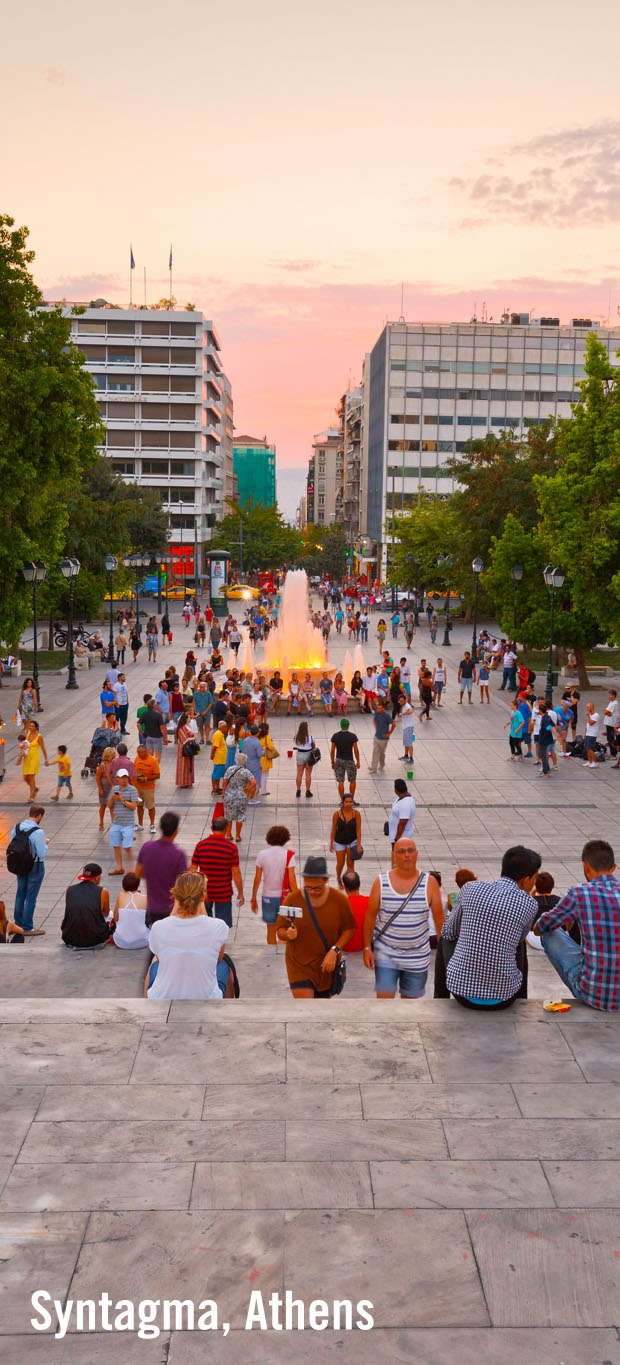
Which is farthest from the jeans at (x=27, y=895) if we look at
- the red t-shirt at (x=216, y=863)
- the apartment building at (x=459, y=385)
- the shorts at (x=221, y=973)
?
the apartment building at (x=459, y=385)

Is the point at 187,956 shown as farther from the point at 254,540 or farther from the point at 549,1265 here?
the point at 254,540

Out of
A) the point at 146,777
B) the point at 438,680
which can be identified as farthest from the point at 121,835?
the point at 438,680

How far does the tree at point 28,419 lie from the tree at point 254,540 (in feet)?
243

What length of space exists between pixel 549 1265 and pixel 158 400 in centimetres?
9685

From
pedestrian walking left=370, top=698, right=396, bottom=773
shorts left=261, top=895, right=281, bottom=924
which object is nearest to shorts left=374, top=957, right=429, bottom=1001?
shorts left=261, top=895, right=281, bottom=924

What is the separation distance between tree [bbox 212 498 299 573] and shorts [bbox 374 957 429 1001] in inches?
3705

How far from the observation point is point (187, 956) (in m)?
6.62

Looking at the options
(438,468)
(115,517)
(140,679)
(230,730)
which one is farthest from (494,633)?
(438,468)

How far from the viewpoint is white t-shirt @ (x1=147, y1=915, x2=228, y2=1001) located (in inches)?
258

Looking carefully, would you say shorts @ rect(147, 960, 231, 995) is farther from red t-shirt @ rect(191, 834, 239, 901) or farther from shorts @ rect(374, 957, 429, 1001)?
red t-shirt @ rect(191, 834, 239, 901)

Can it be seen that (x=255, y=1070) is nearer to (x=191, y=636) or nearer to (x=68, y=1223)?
(x=68, y=1223)

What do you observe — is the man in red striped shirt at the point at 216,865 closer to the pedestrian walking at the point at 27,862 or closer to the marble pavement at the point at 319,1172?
the pedestrian walking at the point at 27,862

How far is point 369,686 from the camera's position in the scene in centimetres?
3006

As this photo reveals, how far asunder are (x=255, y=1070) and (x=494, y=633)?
52.2 m
